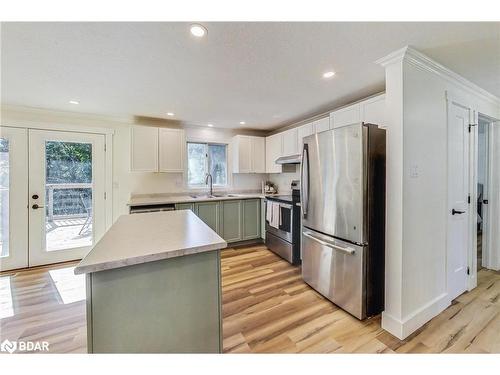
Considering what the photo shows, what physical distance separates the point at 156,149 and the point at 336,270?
323 centimetres

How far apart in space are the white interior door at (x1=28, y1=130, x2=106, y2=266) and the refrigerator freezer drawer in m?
3.37

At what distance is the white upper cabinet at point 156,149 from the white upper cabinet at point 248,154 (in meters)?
1.06

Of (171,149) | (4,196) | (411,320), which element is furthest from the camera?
(171,149)

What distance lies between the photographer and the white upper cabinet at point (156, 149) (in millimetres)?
3379

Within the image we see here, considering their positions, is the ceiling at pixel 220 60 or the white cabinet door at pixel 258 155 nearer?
the ceiling at pixel 220 60

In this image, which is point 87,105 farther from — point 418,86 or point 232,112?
point 418,86

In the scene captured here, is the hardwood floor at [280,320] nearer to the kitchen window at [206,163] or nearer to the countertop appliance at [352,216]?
the countertop appliance at [352,216]

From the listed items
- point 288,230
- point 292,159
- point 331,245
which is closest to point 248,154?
point 292,159

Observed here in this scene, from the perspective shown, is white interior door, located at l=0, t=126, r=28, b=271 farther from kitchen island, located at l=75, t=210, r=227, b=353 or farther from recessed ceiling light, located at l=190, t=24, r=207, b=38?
recessed ceiling light, located at l=190, t=24, r=207, b=38

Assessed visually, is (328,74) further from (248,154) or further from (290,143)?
(248,154)

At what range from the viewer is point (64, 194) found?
3230 mm

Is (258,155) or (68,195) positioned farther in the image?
(258,155)

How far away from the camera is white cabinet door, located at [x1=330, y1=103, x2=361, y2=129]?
7.80 feet

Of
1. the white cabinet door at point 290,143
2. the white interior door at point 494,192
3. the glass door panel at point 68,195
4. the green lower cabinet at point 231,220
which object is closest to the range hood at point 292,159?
the white cabinet door at point 290,143
